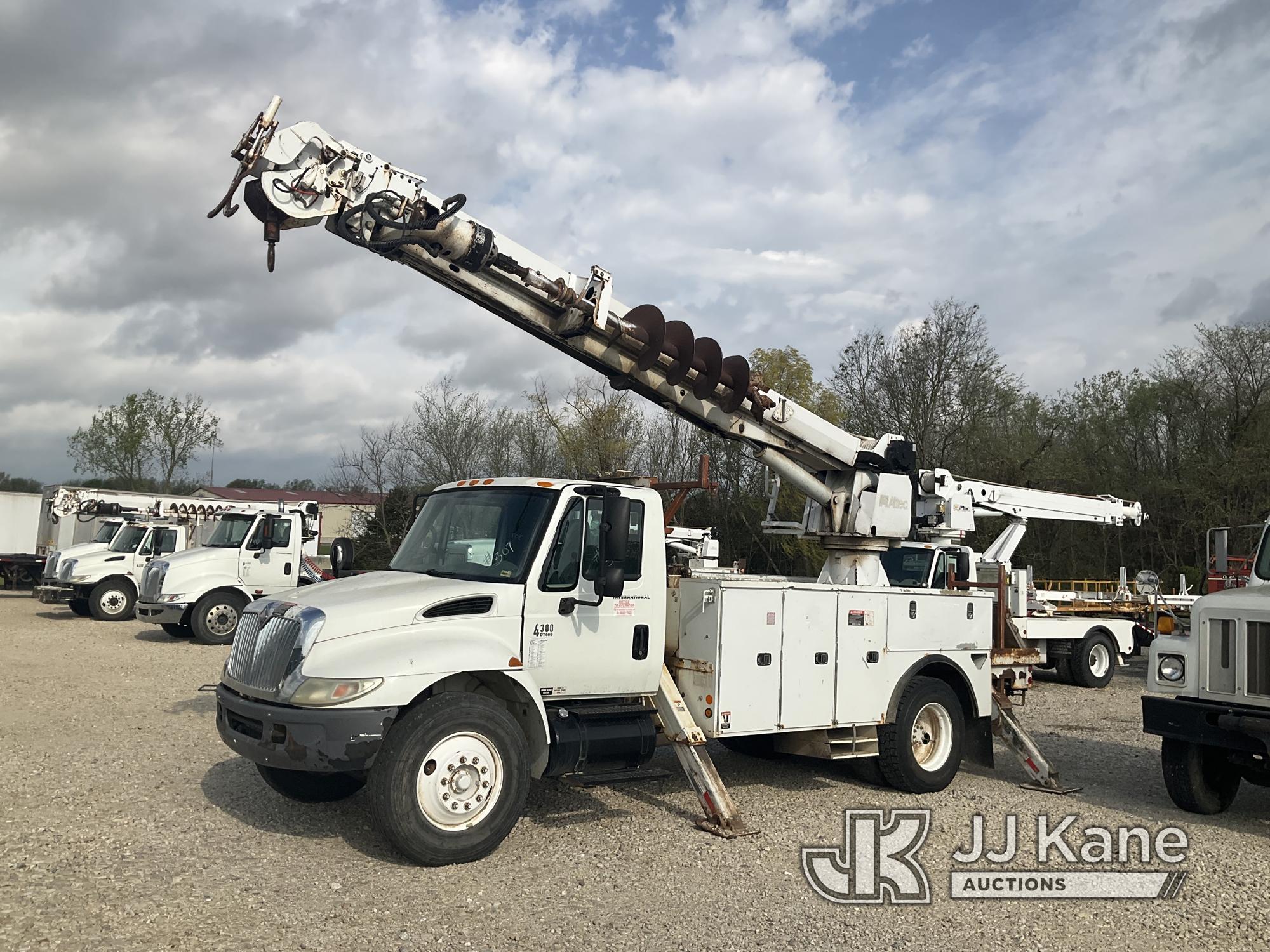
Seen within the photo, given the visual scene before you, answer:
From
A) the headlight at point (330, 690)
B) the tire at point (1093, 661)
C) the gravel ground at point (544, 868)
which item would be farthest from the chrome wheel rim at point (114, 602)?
the tire at point (1093, 661)

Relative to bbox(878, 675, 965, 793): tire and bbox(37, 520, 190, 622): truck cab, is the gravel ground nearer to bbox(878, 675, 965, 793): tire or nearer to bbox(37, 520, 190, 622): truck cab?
bbox(878, 675, 965, 793): tire

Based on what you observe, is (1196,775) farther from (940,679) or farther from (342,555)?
(342,555)

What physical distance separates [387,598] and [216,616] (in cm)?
1369

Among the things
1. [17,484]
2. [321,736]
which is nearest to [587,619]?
[321,736]

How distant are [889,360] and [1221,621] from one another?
1037 inches

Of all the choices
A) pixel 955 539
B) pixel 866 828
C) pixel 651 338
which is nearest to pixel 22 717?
pixel 651 338

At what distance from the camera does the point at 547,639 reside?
6500 mm

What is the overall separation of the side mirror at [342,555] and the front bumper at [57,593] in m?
17.0

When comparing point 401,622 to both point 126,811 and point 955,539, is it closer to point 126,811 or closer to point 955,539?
point 126,811

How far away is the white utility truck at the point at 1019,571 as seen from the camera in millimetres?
14844

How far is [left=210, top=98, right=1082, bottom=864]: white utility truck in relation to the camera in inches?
229

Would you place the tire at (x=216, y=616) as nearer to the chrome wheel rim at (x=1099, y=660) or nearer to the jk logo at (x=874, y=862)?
the jk logo at (x=874, y=862)

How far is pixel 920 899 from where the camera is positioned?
18.6 feet

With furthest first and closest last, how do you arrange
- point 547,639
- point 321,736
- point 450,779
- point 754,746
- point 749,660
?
point 754,746 < point 749,660 < point 547,639 < point 450,779 < point 321,736
